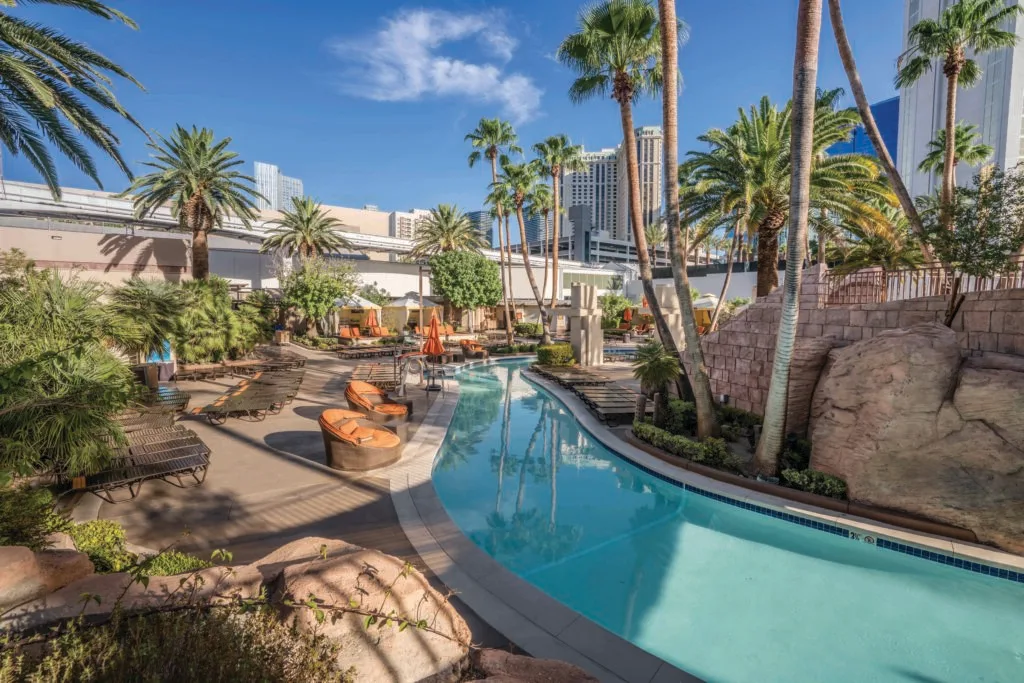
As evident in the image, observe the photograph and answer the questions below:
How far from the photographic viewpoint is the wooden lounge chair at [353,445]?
8.42 metres

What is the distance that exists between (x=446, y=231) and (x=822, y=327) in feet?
106

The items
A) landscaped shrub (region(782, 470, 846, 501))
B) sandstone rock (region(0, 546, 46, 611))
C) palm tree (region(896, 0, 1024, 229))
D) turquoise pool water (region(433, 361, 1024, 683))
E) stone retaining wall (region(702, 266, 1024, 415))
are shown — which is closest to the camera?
sandstone rock (region(0, 546, 46, 611))

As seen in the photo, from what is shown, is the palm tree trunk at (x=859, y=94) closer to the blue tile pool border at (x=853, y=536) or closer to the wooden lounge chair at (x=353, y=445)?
the blue tile pool border at (x=853, y=536)

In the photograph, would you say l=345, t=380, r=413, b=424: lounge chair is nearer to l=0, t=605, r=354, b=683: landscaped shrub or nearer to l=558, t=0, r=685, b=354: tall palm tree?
l=558, t=0, r=685, b=354: tall palm tree

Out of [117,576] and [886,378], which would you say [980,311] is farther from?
[117,576]

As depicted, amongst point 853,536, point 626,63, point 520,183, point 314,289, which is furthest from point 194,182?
point 853,536

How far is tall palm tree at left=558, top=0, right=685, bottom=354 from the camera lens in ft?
40.9

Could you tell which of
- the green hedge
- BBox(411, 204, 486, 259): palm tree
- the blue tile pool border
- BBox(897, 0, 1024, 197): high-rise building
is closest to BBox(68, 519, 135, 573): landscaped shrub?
the blue tile pool border

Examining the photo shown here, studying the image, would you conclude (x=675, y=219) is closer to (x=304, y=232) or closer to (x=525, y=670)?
(x=525, y=670)

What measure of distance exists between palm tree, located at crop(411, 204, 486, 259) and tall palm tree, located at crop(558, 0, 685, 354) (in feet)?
81.3

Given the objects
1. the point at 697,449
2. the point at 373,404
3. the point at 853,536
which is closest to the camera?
the point at 853,536

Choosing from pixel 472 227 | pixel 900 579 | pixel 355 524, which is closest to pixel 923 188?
pixel 472 227

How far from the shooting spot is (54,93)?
743 cm

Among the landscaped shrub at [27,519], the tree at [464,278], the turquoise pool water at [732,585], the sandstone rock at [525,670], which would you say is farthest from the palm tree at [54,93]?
the tree at [464,278]
